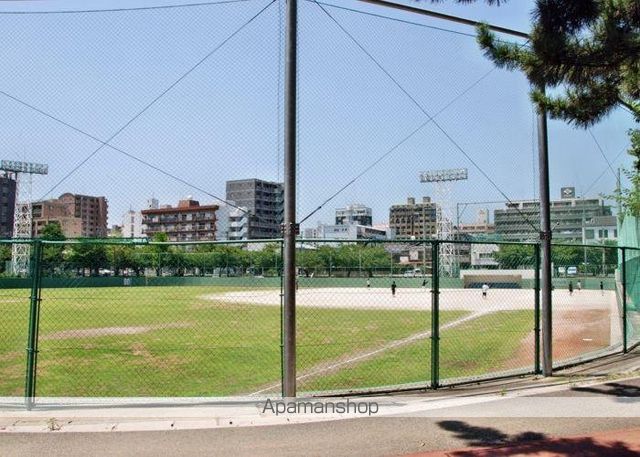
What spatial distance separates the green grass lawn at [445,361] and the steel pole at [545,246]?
1.46m

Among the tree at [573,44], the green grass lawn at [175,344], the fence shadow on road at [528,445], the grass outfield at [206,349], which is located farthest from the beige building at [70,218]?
the fence shadow on road at [528,445]

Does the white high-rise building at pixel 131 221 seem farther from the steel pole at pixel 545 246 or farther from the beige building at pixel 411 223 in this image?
the beige building at pixel 411 223

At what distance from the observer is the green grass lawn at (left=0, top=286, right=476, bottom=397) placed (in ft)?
33.4

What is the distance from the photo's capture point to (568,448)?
18.0 feet

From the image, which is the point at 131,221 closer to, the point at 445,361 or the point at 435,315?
the point at 445,361

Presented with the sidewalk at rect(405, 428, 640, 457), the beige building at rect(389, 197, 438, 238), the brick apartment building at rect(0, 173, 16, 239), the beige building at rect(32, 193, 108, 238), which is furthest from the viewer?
the beige building at rect(389, 197, 438, 238)

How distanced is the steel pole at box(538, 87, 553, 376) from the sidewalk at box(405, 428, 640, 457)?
338 cm

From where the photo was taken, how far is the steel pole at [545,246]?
30.0 feet

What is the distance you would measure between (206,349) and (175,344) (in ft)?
6.90

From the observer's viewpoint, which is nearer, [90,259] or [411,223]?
[90,259]

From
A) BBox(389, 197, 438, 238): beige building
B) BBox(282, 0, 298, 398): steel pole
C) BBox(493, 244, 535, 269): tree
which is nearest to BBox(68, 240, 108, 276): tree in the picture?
BBox(282, 0, 298, 398): steel pole

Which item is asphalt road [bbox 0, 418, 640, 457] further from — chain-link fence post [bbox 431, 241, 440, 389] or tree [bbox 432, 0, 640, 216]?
tree [bbox 432, 0, 640, 216]

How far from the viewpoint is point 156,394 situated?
30.2 ft

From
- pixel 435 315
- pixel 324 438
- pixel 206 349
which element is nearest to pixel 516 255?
pixel 206 349
